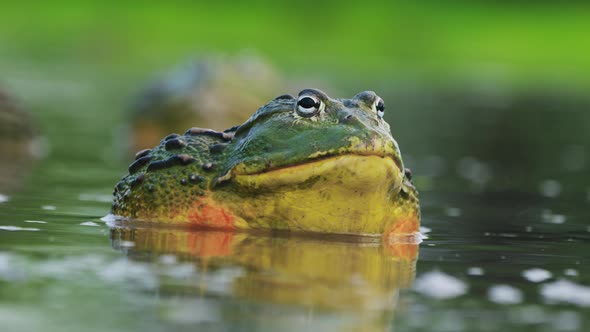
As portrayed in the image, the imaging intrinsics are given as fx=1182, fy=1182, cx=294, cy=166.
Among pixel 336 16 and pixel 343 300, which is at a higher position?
pixel 336 16

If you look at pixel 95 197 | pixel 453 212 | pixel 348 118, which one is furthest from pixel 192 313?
pixel 453 212

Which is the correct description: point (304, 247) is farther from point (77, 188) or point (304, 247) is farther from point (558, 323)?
point (77, 188)

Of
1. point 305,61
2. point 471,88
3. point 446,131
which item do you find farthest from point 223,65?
point 305,61

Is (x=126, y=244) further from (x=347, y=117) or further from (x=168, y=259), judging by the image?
(x=347, y=117)

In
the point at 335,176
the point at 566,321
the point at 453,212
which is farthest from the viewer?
the point at 453,212

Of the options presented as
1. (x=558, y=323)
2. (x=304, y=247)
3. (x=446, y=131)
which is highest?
(x=446, y=131)

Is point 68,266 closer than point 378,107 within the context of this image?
Yes

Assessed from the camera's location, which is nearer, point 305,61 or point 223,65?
point 223,65
